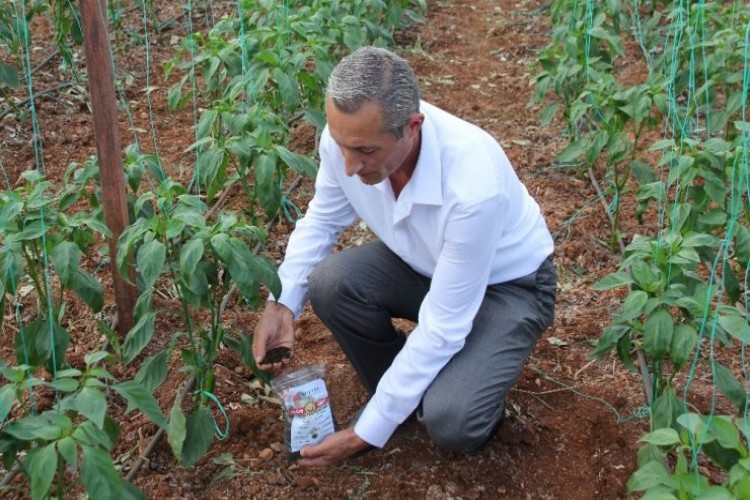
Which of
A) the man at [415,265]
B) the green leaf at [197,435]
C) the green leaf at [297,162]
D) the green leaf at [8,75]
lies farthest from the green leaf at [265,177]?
the green leaf at [8,75]

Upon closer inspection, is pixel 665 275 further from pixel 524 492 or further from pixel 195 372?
pixel 195 372

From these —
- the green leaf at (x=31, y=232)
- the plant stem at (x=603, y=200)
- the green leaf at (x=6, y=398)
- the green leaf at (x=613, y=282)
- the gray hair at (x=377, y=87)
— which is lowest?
the plant stem at (x=603, y=200)

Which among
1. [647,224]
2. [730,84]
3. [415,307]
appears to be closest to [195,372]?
[415,307]

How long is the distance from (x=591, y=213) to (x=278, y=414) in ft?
5.84

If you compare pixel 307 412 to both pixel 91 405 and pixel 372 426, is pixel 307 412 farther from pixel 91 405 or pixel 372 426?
pixel 91 405

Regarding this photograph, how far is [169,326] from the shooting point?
10.3 feet

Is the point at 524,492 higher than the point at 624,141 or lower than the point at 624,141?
lower

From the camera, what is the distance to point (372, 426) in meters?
2.31

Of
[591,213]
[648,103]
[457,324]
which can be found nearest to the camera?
[457,324]

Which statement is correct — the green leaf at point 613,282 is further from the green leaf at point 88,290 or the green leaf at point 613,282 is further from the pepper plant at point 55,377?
the green leaf at point 88,290

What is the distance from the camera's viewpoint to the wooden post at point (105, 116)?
8.21 ft

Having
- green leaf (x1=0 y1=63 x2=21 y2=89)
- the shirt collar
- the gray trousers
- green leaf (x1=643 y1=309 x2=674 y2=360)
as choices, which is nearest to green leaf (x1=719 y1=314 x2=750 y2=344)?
green leaf (x1=643 y1=309 x2=674 y2=360)

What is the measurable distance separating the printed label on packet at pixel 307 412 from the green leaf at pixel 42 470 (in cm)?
72

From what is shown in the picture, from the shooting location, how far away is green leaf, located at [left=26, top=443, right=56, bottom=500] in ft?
5.90
